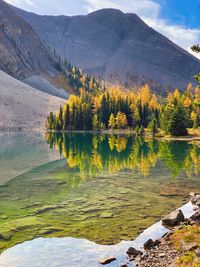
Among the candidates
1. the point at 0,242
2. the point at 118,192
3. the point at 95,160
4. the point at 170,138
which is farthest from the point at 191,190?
the point at 170,138

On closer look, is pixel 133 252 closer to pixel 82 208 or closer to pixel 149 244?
pixel 149 244

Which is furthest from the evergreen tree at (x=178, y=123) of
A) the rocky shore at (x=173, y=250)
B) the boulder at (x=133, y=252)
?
the boulder at (x=133, y=252)

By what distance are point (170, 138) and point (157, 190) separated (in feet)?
260

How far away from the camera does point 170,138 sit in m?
111

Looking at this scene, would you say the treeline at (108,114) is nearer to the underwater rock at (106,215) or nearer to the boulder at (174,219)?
the underwater rock at (106,215)

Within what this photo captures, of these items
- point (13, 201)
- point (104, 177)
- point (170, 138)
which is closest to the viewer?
point (13, 201)

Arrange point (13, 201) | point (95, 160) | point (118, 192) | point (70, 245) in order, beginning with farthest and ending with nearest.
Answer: point (95, 160), point (118, 192), point (13, 201), point (70, 245)

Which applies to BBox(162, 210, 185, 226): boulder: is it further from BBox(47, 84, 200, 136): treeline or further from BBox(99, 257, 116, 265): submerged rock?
BBox(47, 84, 200, 136): treeline

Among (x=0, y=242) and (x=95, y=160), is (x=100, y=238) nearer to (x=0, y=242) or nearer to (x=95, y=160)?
(x=0, y=242)

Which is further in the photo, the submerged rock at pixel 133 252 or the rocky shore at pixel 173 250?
the submerged rock at pixel 133 252

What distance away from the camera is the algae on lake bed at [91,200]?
2172 centimetres

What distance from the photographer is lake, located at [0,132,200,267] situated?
18281mm

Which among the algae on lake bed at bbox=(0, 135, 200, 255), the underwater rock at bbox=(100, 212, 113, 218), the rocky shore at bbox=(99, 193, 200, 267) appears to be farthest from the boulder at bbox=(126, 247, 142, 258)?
the underwater rock at bbox=(100, 212, 113, 218)

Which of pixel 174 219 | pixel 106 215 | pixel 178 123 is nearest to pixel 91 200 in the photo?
pixel 106 215
